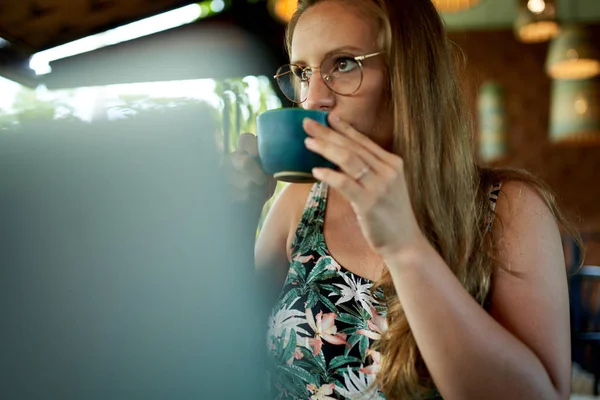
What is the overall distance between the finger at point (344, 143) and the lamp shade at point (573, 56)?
12.7 feet

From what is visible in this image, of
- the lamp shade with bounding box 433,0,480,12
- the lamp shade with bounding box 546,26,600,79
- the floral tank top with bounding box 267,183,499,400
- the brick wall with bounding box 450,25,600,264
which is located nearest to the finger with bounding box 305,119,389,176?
the floral tank top with bounding box 267,183,499,400

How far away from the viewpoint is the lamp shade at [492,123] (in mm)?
5973

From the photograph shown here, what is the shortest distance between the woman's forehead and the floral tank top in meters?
0.36

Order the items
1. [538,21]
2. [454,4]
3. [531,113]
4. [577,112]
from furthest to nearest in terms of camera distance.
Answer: [531,113]
[577,112]
[538,21]
[454,4]

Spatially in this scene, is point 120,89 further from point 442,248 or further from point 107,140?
point 442,248

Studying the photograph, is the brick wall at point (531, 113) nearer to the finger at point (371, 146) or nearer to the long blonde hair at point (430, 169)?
the long blonde hair at point (430, 169)

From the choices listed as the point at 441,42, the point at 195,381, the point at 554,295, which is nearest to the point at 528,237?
the point at 554,295

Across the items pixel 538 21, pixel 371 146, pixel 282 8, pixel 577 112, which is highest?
pixel 538 21

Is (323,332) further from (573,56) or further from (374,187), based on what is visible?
(573,56)

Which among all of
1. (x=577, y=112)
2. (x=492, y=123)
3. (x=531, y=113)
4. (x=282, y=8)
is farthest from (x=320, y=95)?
(x=531, y=113)

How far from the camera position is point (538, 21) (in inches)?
149

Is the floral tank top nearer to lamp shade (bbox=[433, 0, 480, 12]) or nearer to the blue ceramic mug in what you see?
the blue ceramic mug

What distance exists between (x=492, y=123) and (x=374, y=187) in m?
5.73

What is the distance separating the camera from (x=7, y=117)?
0.61m
